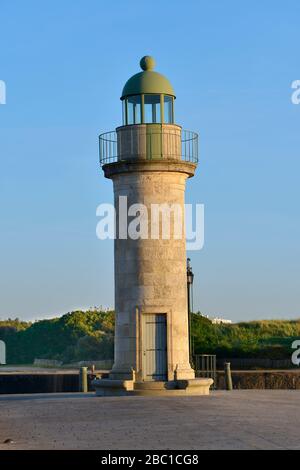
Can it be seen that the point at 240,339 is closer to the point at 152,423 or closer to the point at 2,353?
the point at 2,353

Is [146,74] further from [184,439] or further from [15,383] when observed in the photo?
[15,383]

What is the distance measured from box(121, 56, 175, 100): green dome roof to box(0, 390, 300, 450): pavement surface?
9.75 meters

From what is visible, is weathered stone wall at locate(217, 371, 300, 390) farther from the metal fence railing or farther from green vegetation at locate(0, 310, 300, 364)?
green vegetation at locate(0, 310, 300, 364)

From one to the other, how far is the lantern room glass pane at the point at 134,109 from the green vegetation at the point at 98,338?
78.2 feet

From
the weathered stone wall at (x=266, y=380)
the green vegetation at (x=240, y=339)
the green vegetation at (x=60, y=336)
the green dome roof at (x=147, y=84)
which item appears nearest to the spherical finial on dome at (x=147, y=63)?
the green dome roof at (x=147, y=84)

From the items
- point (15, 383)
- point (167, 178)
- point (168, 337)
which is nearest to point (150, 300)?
point (168, 337)

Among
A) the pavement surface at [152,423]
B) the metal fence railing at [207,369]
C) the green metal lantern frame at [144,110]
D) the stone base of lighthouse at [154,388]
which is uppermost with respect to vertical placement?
the green metal lantern frame at [144,110]

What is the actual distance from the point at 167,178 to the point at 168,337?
16.0 feet

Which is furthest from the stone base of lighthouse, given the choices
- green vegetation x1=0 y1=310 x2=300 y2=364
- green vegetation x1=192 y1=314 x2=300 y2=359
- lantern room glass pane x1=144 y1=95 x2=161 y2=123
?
green vegetation x1=0 y1=310 x2=300 y2=364

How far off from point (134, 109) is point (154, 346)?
7.50 m

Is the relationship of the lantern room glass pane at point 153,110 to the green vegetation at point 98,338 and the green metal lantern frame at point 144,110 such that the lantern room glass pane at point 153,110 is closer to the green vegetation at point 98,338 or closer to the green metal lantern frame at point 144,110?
the green metal lantern frame at point 144,110

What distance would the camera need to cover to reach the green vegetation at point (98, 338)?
188 ft

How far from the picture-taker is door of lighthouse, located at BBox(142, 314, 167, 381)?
30.6 meters

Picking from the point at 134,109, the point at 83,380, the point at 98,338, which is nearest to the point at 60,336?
the point at 98,338
